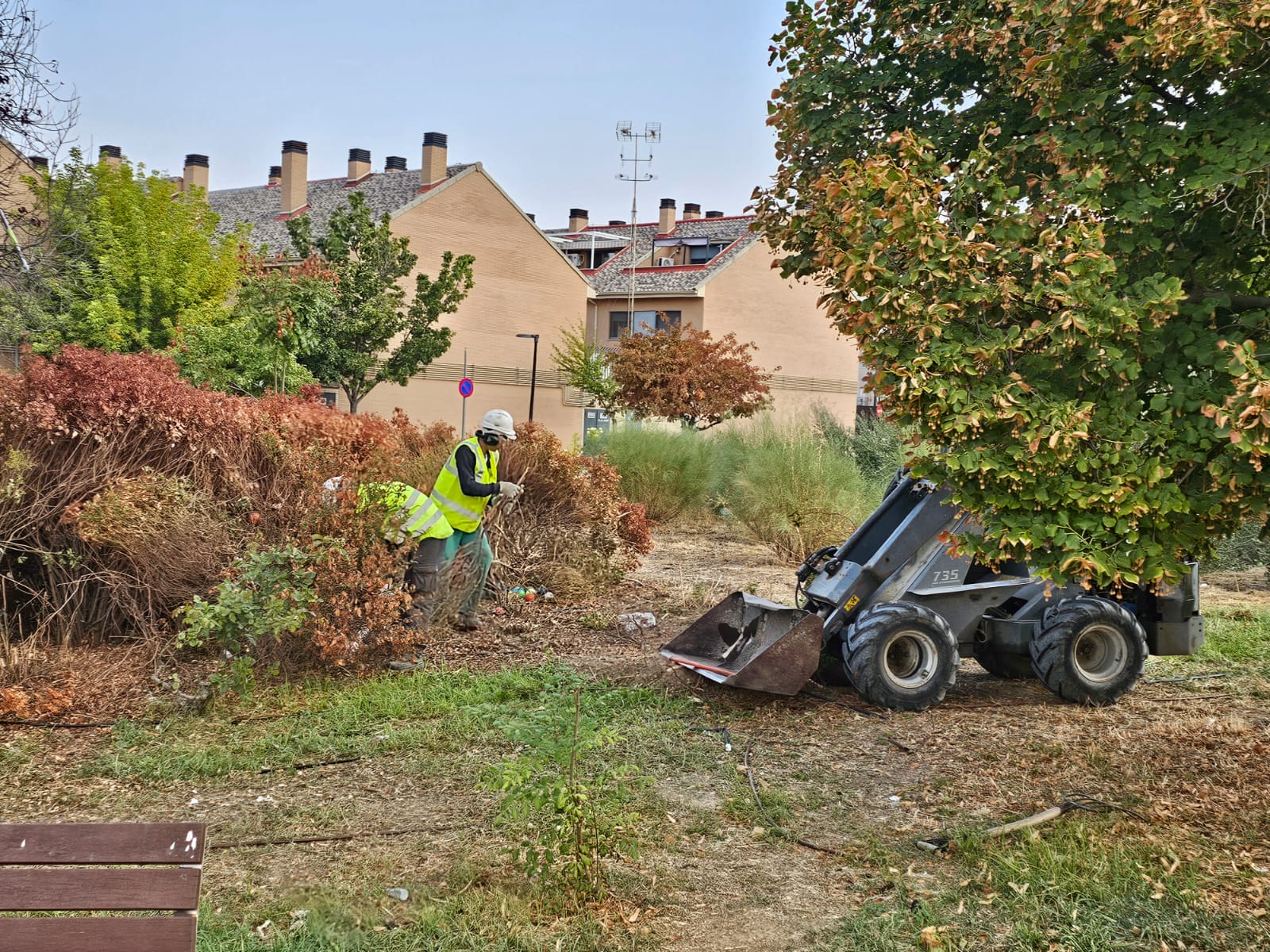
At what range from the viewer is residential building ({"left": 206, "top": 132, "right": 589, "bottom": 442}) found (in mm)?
41531

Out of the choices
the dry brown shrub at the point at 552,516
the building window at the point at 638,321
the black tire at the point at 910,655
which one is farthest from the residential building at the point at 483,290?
the black tire at the point at 910,655

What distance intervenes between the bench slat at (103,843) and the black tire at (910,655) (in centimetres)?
507

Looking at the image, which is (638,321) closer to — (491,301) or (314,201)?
(491,301)

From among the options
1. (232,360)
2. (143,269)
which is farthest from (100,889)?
(143,269)

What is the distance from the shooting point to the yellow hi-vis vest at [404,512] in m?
8.10

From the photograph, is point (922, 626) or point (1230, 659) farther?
point (1230, 659)

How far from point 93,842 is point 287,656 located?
5.00 meters

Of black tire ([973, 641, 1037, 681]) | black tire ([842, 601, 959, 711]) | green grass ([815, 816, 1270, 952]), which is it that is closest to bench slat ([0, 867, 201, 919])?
green grass ([815, 816, 1270, 952])

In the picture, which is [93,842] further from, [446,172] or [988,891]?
[446,172]

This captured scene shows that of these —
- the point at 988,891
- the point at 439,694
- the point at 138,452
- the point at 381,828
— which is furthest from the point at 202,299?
the point at 988,891

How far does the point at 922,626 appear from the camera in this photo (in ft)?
24.4

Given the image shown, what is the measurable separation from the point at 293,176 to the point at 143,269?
28.4m

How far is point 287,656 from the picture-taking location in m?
7.82

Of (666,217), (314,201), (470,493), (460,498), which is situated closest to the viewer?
(470,493)
